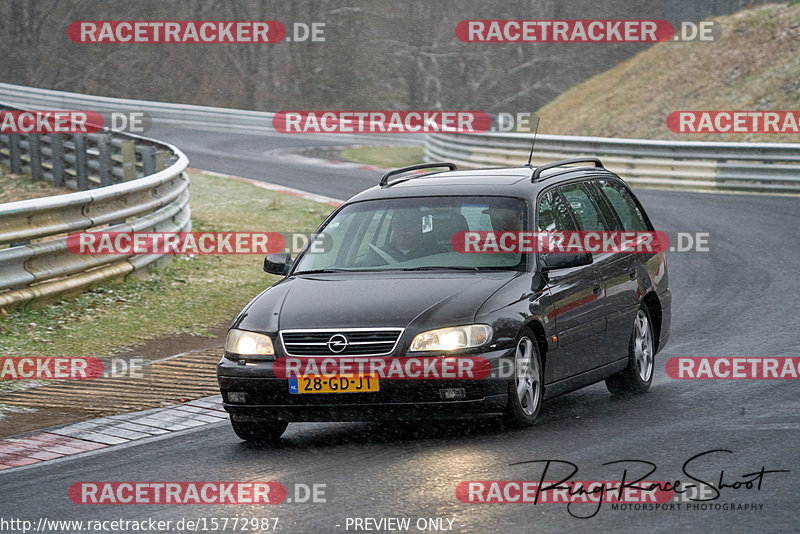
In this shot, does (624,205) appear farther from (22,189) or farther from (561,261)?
(22,189)

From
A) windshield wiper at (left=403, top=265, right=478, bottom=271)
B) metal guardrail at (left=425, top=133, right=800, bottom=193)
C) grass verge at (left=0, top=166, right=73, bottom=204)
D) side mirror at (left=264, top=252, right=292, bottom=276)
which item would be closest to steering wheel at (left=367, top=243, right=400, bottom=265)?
windshield wiper at (left=403, top=265, right=478, bottom=271)

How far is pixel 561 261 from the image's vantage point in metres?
8.18

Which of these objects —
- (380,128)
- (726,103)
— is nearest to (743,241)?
(380,128)

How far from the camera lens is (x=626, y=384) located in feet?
30.0

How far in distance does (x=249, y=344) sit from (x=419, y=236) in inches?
59.1

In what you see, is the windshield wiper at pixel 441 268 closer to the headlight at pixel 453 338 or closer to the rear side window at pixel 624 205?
the headlight at pixel 453 338

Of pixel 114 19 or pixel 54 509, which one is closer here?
pixel 54 509

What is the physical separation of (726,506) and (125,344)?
6616 mm

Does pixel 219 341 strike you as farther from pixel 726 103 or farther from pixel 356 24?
pixel 356 24

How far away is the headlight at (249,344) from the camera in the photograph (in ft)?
24.6

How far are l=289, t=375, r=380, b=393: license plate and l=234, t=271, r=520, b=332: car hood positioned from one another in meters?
0.30

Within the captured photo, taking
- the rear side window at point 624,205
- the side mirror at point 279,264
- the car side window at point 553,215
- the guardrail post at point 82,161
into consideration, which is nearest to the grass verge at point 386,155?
the guardrail post at point 82,161

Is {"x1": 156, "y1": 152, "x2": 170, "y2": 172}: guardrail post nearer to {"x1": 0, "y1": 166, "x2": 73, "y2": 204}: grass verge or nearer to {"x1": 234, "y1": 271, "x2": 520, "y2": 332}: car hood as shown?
{"x1": 0, "y1": 166, "x2": 73, "y2": 204}: grass verge

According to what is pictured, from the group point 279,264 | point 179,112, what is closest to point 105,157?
point 279,264
